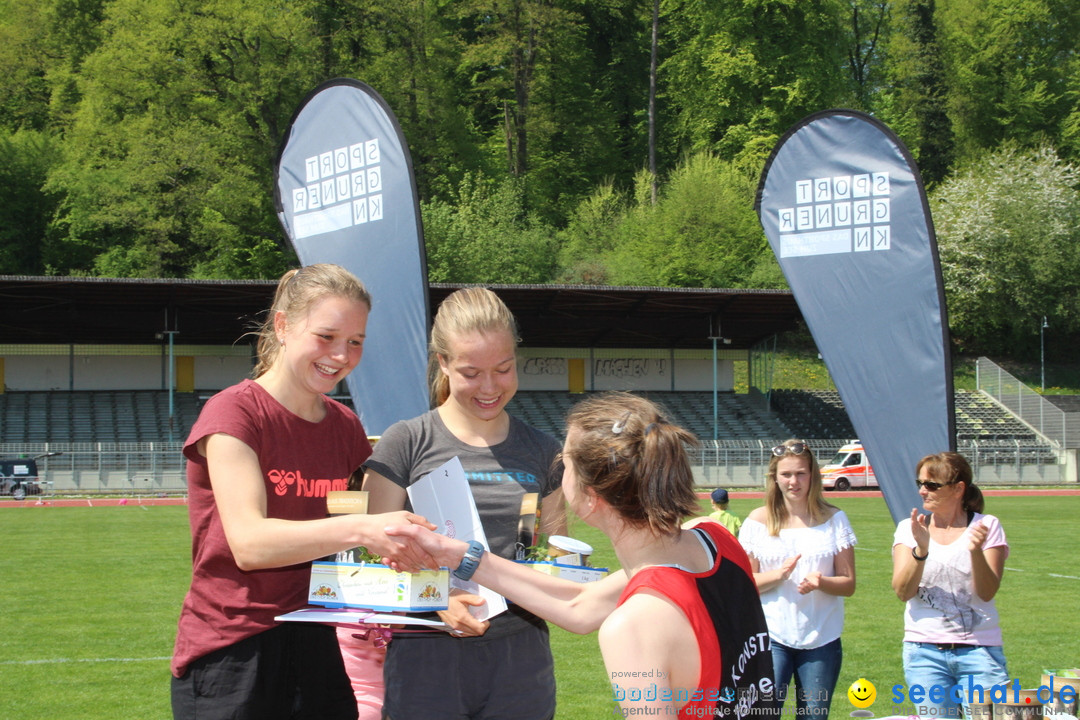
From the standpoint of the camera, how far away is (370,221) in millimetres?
6395

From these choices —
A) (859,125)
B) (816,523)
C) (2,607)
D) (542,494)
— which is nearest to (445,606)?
(542,494)

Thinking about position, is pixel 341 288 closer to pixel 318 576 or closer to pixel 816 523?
pixel 318 576

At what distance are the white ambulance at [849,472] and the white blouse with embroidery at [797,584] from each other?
92.2 ft

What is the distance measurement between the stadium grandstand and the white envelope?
90.1 ft

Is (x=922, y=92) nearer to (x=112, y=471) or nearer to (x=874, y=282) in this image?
(x=112, y=471)

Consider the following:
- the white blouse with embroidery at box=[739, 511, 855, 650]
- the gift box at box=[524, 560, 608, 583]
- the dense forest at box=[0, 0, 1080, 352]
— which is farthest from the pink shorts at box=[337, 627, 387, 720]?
the dense forest at box=[0, 0, 1080, 352]

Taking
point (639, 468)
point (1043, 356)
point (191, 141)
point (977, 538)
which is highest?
point (191, 141)

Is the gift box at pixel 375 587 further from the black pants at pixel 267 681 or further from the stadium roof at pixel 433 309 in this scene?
the stadium roof at pixel 433 309

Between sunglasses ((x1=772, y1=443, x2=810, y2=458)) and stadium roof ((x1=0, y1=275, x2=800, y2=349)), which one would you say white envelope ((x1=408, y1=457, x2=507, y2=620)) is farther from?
stadium roof ((x1=0, y1=275, x2=800, y2=349))

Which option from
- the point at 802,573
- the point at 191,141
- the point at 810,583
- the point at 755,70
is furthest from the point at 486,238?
the point at 810,583

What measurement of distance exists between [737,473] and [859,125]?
25979 mm

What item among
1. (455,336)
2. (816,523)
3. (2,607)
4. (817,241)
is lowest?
(2,607)

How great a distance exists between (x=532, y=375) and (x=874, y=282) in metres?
33.8

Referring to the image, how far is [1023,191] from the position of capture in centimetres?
4838
